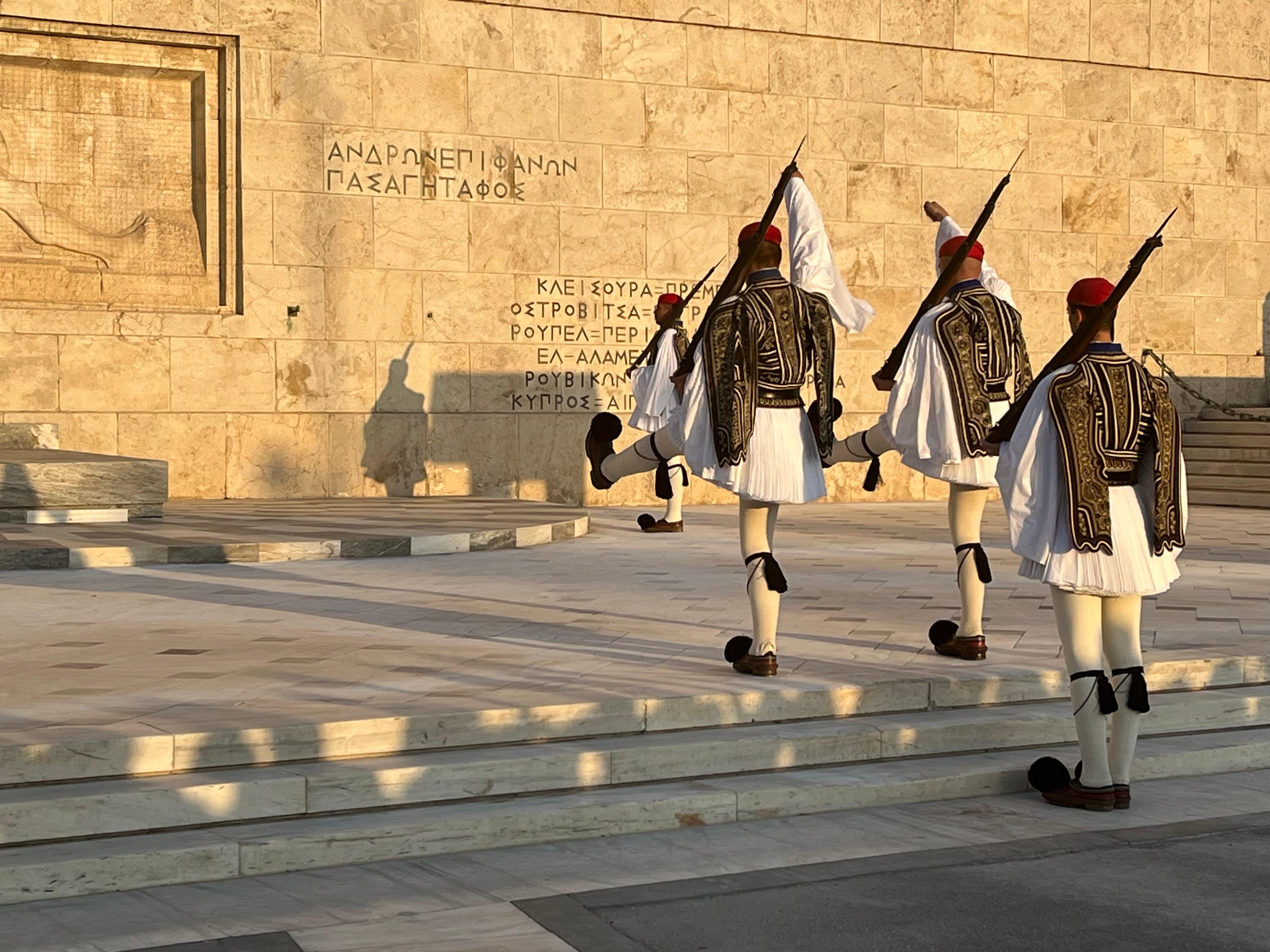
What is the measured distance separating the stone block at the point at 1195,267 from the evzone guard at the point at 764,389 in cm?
1362

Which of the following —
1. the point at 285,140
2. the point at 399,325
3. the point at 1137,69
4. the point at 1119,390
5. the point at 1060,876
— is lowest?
the point at 1060,876

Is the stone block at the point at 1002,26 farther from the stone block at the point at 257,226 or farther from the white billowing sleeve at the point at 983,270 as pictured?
the white billowing sleeve at the point at 983,270

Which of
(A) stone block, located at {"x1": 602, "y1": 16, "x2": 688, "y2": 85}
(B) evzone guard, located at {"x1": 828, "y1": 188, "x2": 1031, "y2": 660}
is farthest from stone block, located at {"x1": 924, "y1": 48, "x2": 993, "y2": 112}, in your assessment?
(B) evzone guard, located at {"x1": 828, "y1": 188, "x2": 1031, "y2": 660}

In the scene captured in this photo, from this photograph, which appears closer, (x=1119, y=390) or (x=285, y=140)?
(x=1119, y=390)

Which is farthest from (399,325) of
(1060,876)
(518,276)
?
(1060,876)

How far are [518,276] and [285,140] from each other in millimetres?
2525

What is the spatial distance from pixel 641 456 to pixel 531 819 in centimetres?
294

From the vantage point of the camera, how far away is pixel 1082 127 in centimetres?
1914

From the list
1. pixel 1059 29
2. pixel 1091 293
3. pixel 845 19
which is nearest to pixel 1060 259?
pixel 1059 29

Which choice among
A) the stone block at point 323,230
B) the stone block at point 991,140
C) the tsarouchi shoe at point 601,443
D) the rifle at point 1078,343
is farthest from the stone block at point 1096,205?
the rifle at point 1078,343

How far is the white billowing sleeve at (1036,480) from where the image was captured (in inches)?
217

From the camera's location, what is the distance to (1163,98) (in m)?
19.6

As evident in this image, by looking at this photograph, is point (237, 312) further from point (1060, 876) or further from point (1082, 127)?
point (1060, 876)

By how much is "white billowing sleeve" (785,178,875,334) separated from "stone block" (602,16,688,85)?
395 inches
